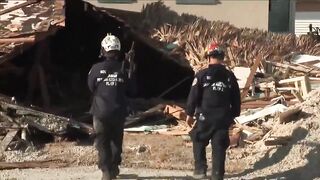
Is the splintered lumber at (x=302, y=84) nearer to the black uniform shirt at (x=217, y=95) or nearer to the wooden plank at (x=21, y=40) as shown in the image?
the black uniform shirt at (x=217, y=95)

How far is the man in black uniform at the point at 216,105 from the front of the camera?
8945mm

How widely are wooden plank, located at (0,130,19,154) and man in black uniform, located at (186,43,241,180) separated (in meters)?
3.62

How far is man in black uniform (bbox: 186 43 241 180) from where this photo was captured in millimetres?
8945

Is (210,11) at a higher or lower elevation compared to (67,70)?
higher

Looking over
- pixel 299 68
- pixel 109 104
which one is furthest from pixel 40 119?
pixel 299 68

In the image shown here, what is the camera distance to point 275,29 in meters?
21.2

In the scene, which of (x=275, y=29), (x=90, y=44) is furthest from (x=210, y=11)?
(x=90, y=44)

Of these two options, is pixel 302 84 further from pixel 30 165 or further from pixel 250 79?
pixel 30 165

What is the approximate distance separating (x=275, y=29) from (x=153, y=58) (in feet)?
18.6

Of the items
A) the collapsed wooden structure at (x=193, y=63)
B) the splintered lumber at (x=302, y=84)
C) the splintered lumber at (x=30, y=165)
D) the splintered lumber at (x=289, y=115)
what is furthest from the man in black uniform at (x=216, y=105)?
the splintered lumber at (x=302, y=84)

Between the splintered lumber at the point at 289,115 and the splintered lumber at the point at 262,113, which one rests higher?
the splintered lumber at the point at 289,115

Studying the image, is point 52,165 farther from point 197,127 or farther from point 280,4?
point 280,4

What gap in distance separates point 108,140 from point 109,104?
493 millimetres

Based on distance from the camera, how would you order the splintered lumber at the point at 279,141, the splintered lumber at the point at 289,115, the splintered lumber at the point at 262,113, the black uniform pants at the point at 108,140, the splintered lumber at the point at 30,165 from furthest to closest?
the splintered lumber at the point at 262,113, the splintered lumber at the point at 289,115, the splintered lumber at the point at 279,141, the splintered lumber at the point at 30,165, the black uniform pants at the point at 108,140
